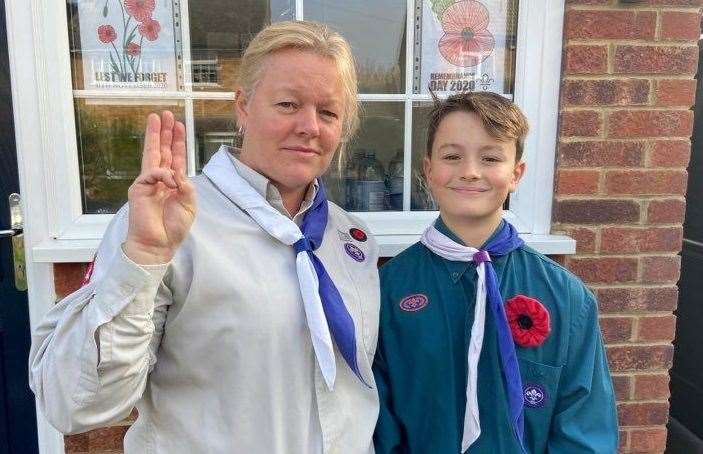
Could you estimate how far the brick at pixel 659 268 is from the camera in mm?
2205

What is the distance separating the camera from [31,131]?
1976mm

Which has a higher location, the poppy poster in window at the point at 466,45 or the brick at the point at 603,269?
the poppy poster in window at the point at 466,45

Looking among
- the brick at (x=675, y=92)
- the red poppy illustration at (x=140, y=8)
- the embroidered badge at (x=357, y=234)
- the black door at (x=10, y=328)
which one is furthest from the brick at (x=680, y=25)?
the black door at (x=10, y=328)

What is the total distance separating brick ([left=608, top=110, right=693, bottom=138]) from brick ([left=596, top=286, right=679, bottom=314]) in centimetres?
59

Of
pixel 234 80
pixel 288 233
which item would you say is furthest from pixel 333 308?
pixel 234 80

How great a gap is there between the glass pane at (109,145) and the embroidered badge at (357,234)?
0.97 m

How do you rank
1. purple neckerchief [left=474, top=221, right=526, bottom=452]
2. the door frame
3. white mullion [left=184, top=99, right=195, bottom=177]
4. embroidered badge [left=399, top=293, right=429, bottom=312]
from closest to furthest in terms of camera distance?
purple neckerchief [left=474, top=221, right=526, bottom=452], embroidered badge [left=399, top=293, right=429, bottom=312], the door frame, white mullion [left=184, top=99, right=195, bottom=177]

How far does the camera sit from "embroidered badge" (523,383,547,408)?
145 cm

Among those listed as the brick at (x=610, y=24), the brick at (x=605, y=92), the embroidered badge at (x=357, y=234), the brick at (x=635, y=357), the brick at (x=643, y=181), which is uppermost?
the brick at (x=610, y=24)

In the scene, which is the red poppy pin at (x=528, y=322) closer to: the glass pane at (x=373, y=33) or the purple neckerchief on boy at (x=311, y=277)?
the purple neckerchief on boy at (x=311, y=277)

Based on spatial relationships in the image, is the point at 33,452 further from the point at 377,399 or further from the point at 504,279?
the point at 504,279

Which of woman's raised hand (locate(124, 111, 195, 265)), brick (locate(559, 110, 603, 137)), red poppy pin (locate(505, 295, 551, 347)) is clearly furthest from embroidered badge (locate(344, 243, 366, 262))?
brick (locate(559, 110, 603, 137))

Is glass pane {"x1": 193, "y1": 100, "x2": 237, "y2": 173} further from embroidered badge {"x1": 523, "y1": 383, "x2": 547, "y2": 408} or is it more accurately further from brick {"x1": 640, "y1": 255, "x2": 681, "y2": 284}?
brick {"x1": 640, "y1": 255, "x2": 681, "y2": 284}

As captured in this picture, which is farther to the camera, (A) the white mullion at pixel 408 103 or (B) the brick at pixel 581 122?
(A) the white mullion at pixel 408 103
